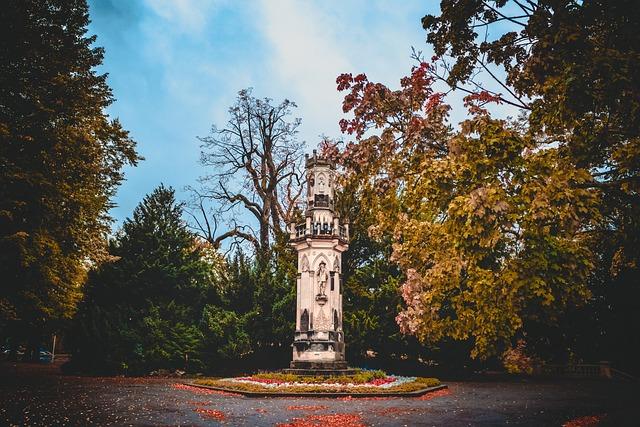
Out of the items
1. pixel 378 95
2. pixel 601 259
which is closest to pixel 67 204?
pixel 378 95

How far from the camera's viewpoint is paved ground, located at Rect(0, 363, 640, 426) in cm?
1034

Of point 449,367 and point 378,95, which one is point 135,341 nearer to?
point 449,367

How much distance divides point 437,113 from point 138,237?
74.3 ft

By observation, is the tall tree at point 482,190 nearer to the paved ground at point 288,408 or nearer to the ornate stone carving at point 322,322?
the paved ground at point 288,408

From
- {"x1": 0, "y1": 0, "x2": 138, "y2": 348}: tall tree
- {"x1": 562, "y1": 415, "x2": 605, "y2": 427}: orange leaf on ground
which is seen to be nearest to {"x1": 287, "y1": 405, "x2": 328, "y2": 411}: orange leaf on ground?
{"x1": 562, "y1": 415, "x2": 605, "y2": 427}: orange leaf on ground

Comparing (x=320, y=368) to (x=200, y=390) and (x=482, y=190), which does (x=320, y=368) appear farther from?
(x=482, y=190)

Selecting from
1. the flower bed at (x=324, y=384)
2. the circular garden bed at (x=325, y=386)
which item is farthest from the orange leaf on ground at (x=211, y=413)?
the flower bed at (x=324, y=384)

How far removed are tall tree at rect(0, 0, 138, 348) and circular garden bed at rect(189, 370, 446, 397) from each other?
7.44m

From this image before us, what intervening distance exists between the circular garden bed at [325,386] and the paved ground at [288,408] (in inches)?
27.3

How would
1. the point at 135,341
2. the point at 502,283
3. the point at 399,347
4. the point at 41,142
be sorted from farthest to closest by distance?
the point at 399,347, the point at 135,341, the point at 41,142, the point at 502,283

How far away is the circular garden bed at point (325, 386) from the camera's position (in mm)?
15719

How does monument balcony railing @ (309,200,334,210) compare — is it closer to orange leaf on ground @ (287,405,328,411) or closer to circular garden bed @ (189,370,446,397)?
circular garden bed @ (189,370,446,397)

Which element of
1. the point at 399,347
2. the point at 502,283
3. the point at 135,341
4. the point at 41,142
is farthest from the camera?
the point at 399,347

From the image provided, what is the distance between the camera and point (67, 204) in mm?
20266
